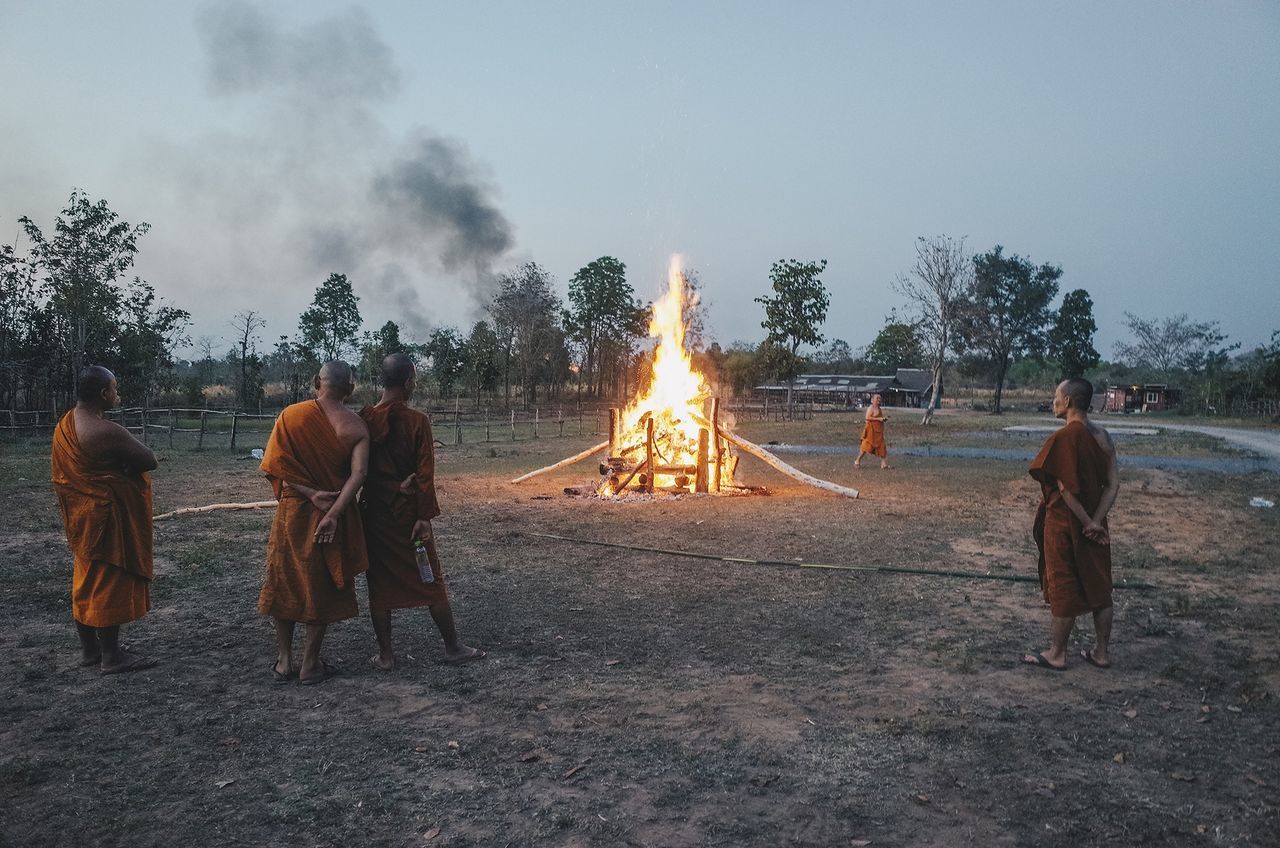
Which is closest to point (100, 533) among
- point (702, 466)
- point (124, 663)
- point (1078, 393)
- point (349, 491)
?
point (124, 663)

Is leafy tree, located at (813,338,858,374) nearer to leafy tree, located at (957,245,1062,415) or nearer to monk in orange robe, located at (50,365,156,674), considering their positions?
leafy tree, located at (957,245,1062,415)

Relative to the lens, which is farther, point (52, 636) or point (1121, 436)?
point (1121, 436)

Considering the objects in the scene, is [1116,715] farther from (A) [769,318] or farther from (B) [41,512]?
(A) [769,318]

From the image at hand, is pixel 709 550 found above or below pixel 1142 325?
below

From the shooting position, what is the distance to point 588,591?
290 inches

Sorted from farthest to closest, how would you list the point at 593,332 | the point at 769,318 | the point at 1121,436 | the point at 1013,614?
the point at 593,332 < the point at 769,318 < the point at 1121,436 < the point at 1013,614

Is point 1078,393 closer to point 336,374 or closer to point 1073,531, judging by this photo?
point 1073,531

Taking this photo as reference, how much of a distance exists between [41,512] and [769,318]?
38.0 metres

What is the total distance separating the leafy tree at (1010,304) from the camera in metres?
67.9

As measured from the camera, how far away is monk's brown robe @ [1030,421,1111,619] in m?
5.14

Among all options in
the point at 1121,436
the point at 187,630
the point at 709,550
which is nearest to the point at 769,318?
the point at 1121,436

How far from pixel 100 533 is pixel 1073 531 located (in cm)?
630

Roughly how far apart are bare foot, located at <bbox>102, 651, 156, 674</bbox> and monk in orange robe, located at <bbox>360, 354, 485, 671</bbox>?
62.1 inches

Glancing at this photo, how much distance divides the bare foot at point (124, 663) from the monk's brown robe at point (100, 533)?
1.02ft
